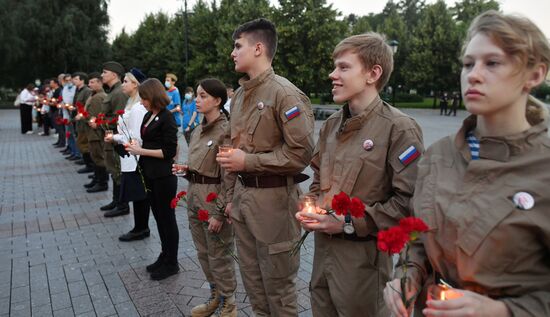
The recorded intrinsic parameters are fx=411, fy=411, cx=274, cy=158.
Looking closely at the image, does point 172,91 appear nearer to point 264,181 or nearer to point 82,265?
point 82,265

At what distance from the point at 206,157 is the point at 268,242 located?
1224mm

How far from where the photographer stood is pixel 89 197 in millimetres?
8633

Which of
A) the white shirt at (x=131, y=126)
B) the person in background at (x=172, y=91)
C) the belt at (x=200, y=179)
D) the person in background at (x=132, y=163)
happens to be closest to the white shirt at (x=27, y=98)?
the person in background at (x=172, y=91)

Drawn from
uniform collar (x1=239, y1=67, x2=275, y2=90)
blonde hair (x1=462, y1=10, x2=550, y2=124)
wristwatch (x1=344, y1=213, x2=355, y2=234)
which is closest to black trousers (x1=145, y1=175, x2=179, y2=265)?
uniform collar (x1=239, y1=67, x2=275, y2=90)

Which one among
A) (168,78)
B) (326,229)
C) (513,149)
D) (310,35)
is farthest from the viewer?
(310,35)

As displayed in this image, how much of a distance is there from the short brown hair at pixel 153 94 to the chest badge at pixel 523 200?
4.01 meters

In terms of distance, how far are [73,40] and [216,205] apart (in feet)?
124

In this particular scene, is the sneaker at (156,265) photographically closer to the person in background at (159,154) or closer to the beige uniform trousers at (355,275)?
the person in background at (159,154)

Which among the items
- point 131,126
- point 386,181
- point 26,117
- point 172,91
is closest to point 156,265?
point 131,126

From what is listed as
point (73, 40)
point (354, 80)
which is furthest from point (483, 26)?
point (73, 40)

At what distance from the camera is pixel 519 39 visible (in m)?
1.42

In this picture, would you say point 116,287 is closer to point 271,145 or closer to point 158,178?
point 158,178

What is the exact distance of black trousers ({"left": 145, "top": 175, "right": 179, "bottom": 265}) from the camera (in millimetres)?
4676

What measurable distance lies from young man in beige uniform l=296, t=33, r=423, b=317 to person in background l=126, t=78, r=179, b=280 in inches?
106
